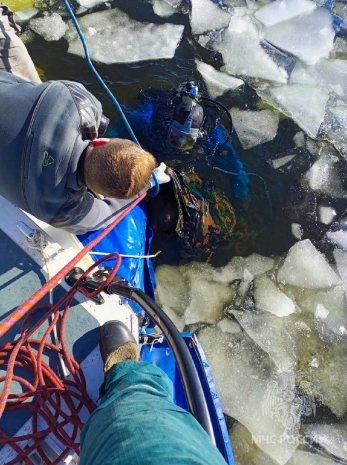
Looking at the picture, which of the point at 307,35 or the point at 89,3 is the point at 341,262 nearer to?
the point at 307,35

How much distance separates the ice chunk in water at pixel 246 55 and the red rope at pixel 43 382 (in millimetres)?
2270

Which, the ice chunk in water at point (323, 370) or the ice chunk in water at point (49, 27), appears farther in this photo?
the ice chunk in water at point (49, 27)

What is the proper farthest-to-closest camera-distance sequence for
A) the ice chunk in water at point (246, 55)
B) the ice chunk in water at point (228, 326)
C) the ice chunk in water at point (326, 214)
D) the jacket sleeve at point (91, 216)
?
the ice chunk in water at point (246, 55) → the ice chunk in water at point (326, 214) → the ice chunk in water at point (228, 326) → the jacket sleeve at point (91, 216)

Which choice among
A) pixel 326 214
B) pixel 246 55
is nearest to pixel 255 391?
pixel 326 214

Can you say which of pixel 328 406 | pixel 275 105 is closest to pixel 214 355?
pixel 328 406

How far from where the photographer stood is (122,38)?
130 inches

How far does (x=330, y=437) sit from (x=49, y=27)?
314 centimetres

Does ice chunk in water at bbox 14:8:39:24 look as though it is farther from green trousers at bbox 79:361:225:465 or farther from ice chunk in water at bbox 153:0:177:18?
green trousers at bbox 79:361:225:465

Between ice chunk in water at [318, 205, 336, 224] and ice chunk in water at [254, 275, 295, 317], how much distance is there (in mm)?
574

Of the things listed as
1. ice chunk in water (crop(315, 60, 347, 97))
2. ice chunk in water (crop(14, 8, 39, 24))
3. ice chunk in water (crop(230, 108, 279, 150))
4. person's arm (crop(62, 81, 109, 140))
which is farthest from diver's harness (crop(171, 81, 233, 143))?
ice chunk in water (crop(14, 8, 39, 24))

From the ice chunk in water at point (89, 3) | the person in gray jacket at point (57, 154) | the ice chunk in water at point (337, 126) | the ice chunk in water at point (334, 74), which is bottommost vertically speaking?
the ice chunk in water at point (337, 126)

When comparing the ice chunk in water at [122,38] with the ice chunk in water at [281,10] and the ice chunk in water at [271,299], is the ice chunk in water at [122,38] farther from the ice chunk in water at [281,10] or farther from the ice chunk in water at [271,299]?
the ice chunk in water at [271,299]

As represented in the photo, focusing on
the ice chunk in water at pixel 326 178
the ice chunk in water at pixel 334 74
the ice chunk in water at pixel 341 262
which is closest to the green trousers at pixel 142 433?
the ice chunk in water at pixel 341 262

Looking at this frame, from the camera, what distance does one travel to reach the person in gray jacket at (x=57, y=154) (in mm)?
1464
